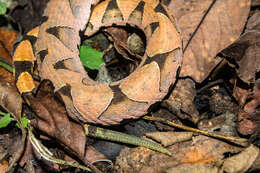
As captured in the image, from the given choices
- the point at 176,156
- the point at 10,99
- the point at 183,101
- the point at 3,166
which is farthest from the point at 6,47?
the point at 176,156

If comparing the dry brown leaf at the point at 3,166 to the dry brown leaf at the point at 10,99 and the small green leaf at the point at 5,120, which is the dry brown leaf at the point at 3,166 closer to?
the small green leaf at the point at 5,120

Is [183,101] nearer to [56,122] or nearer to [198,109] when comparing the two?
[198,109]

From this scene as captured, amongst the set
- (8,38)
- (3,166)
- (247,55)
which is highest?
(247,55)

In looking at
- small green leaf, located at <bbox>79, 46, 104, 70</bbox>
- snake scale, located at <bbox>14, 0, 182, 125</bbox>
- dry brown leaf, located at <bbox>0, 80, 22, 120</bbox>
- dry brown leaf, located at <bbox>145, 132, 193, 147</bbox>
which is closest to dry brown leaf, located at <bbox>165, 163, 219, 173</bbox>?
dry brown leaf, located at <bbox>145, 132, 193, 147</bbox>

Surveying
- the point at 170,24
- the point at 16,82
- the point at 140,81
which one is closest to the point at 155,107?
the point at 140,81

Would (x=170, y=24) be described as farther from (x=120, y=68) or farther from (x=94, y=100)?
(x=94, y=100)

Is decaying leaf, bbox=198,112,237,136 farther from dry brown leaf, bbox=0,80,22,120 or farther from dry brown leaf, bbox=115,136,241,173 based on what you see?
dry brown leaf, bbox=0,80,22,120

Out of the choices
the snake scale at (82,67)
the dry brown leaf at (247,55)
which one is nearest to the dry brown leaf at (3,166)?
the snake scale at (82,67)
